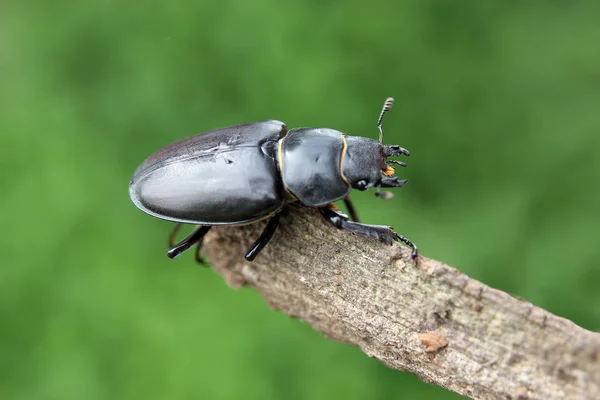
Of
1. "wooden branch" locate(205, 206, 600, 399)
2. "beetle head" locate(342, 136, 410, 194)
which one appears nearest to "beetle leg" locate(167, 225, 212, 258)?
"wooden branch" locate(205, 206, 600, 399)

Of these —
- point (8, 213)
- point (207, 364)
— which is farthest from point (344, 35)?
point (8, 213)

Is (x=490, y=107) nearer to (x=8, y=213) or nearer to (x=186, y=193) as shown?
(x=186, y=193)

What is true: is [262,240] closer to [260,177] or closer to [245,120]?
[260,177]

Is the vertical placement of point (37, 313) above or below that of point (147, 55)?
below

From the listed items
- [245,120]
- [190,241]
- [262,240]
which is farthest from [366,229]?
[245,120]

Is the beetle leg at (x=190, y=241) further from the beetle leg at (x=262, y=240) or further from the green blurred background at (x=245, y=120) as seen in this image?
the green blurred background at (x=245, y=120)

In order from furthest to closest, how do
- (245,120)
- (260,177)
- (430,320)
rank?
1. (245,120)
2. (260,177)
3. (430,320)

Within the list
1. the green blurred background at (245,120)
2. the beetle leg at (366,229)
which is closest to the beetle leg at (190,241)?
the beetle leg at (366,229)
